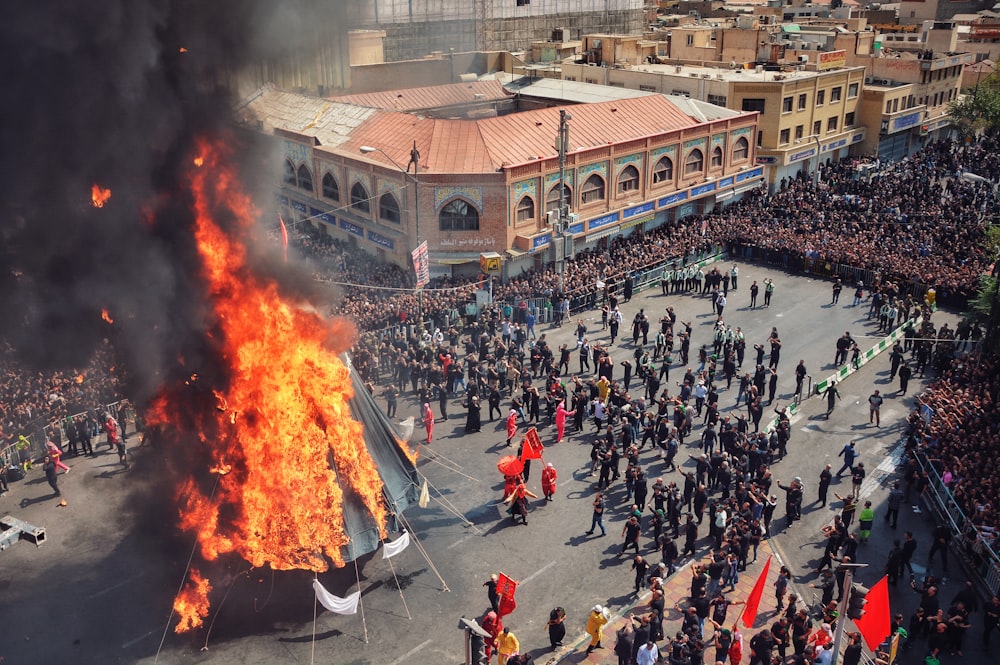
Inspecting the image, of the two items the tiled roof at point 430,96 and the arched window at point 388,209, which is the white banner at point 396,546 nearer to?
the arched window at point 388,209

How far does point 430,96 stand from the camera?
154 feet

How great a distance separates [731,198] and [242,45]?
109 ft

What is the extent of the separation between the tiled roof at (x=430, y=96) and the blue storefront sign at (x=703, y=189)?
44.9 feet

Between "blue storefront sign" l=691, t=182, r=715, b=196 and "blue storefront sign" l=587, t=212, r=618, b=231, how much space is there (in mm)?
5795

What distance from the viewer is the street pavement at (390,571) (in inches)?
640

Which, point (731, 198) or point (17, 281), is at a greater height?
point (17, 281)

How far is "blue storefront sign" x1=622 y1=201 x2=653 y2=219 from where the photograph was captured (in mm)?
38750

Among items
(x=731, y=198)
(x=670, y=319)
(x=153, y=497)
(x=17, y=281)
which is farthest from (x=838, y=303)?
(x=17, y=281)

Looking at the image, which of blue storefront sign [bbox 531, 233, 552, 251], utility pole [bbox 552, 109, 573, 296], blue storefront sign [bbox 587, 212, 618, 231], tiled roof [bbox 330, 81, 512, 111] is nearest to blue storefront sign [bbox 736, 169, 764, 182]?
blue storefront sign [bbox 587, 212, 618, 231]

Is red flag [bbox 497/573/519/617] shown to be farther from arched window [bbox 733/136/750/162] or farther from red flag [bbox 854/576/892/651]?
arched window [bbox 733/136/750/162]

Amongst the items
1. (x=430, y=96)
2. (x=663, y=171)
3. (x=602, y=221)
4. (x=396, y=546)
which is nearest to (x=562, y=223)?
(x=602, y=221)

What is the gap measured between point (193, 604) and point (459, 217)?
20773mm

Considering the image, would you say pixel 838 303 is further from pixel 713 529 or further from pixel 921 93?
pixel 921 93

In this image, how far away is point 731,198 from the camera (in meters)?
45.0
